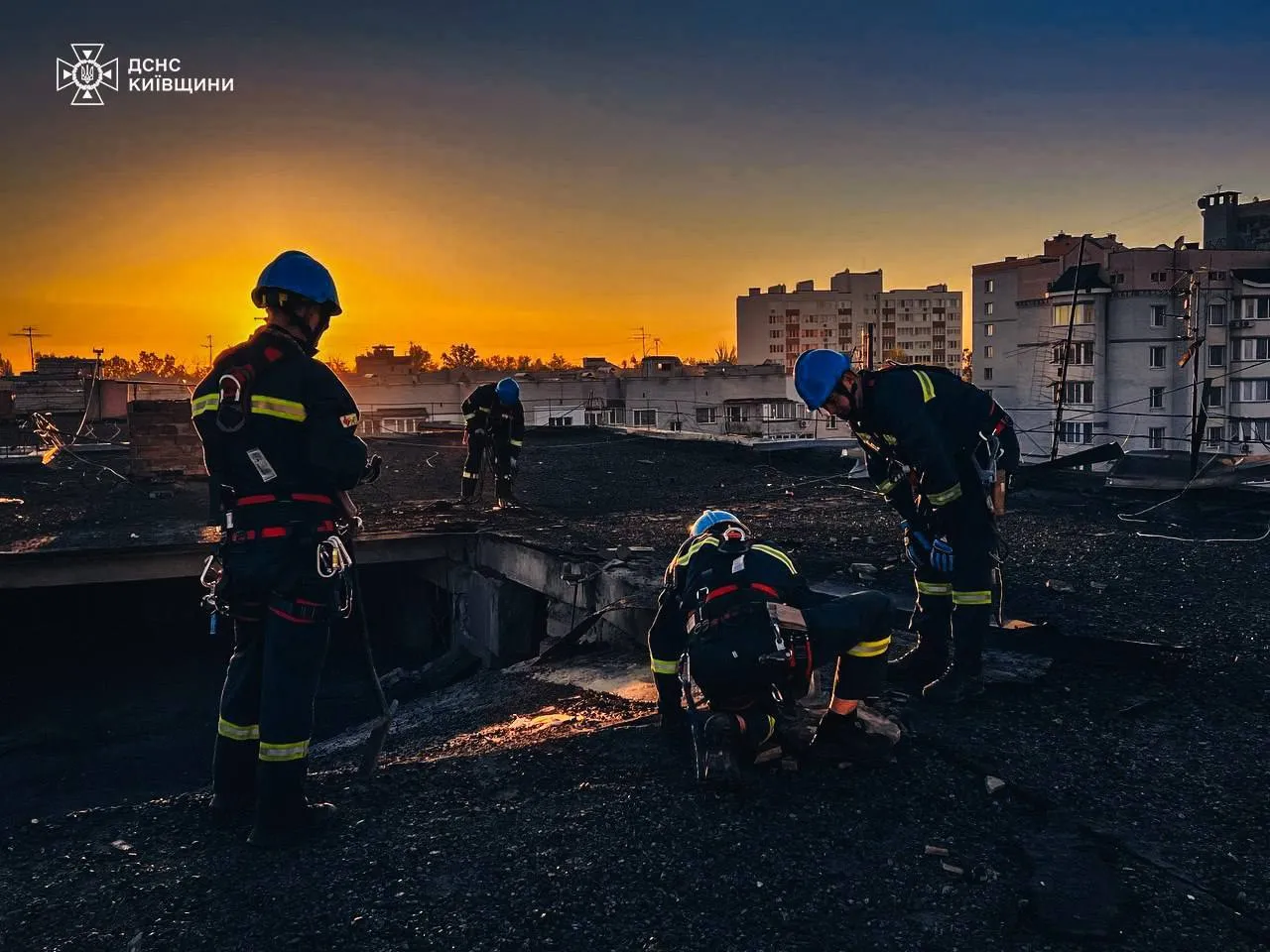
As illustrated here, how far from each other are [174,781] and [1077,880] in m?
6.39

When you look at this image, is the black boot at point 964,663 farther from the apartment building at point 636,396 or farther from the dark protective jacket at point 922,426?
the apartment building at point 636,396

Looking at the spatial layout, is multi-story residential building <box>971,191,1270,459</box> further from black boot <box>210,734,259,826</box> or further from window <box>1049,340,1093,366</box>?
black boot <box>210,734,259,826</box>

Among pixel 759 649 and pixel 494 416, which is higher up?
pixel 494 416

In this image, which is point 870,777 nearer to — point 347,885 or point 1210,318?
point 347,885

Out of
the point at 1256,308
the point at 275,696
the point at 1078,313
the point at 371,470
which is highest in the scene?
the point at 1256,308

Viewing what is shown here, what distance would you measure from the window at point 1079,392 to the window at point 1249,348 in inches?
304

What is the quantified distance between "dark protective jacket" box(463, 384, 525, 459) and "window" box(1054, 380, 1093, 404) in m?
47.9

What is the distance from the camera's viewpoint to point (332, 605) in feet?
12.1

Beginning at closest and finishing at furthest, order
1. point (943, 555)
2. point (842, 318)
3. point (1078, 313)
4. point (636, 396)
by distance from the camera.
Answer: point (943, 555)
point (1078, 313)
point (636, 396)
point (842, 318)

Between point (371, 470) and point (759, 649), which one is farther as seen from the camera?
point (371, 470)

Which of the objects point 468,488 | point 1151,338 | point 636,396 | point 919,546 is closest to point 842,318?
point 636,396

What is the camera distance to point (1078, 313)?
53.4 metres

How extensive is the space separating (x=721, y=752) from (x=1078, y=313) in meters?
56.2

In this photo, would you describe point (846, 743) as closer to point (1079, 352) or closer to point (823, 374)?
point (823, 374)
